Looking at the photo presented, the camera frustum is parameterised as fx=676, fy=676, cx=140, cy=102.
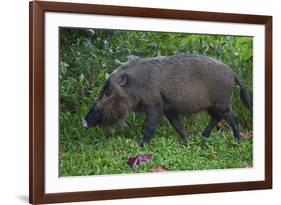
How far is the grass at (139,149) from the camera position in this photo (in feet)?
5.89

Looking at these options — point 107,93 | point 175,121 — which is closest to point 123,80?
point 107,93

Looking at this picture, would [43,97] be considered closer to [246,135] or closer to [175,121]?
[175,121]

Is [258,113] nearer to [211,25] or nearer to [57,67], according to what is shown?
[211,25]

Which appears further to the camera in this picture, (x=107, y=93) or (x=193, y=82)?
(x=193, y=82)

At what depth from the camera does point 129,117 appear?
1884 millimetres

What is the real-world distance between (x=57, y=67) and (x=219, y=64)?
0.51m

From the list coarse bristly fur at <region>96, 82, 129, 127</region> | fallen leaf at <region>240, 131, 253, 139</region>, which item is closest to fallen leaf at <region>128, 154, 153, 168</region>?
coarse bristly fur at <region>96, 82, 129, 127</region>

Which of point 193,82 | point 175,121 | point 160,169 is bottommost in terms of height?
point 160,169

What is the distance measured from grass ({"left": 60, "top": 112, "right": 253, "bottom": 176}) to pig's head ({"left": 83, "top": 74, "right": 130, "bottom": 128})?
0.08 feet

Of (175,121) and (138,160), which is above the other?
(175,121)

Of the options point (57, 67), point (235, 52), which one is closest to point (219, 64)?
point (235, 52)

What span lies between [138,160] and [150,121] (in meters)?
0.12

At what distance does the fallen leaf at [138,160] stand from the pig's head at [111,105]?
4.4 inches

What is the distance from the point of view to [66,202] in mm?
1769
